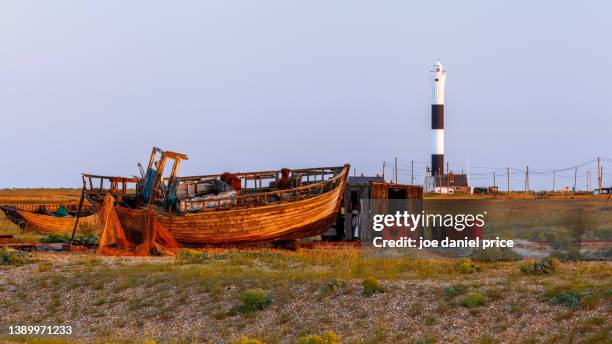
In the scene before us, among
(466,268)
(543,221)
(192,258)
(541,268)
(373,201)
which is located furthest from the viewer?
(543,221)

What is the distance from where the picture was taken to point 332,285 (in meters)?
21.9

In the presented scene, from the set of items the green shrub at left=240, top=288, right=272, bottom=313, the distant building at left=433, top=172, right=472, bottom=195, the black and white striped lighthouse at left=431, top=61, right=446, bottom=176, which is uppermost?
the black and white striped lighthouse at left=431, top=61, right=446, bottom=176

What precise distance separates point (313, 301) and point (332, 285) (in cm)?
81

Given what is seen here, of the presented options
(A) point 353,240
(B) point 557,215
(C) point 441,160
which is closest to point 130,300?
(A) point 353,240

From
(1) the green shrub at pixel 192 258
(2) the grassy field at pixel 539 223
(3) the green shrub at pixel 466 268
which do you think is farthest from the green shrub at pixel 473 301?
(2) the grassy field at pixel 539 223

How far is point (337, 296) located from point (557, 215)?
38.1 meters

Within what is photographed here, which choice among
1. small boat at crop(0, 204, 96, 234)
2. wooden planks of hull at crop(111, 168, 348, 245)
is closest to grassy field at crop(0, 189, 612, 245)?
small boat at crop(0, 204, 96, 234)

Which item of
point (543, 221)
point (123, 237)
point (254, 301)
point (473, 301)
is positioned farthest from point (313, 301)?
point (543, 221)

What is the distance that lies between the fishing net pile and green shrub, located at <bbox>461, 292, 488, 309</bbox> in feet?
49.2

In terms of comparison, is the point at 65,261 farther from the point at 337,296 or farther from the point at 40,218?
the point at 40,218

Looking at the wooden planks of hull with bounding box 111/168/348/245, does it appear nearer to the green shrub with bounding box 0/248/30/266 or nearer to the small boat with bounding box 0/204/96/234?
the green shrub with bounding box 0/248/30/266

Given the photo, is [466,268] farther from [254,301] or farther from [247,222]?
[247,222]

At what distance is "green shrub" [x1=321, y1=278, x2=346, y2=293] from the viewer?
21.8 meters

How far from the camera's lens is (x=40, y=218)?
45.7 metres
